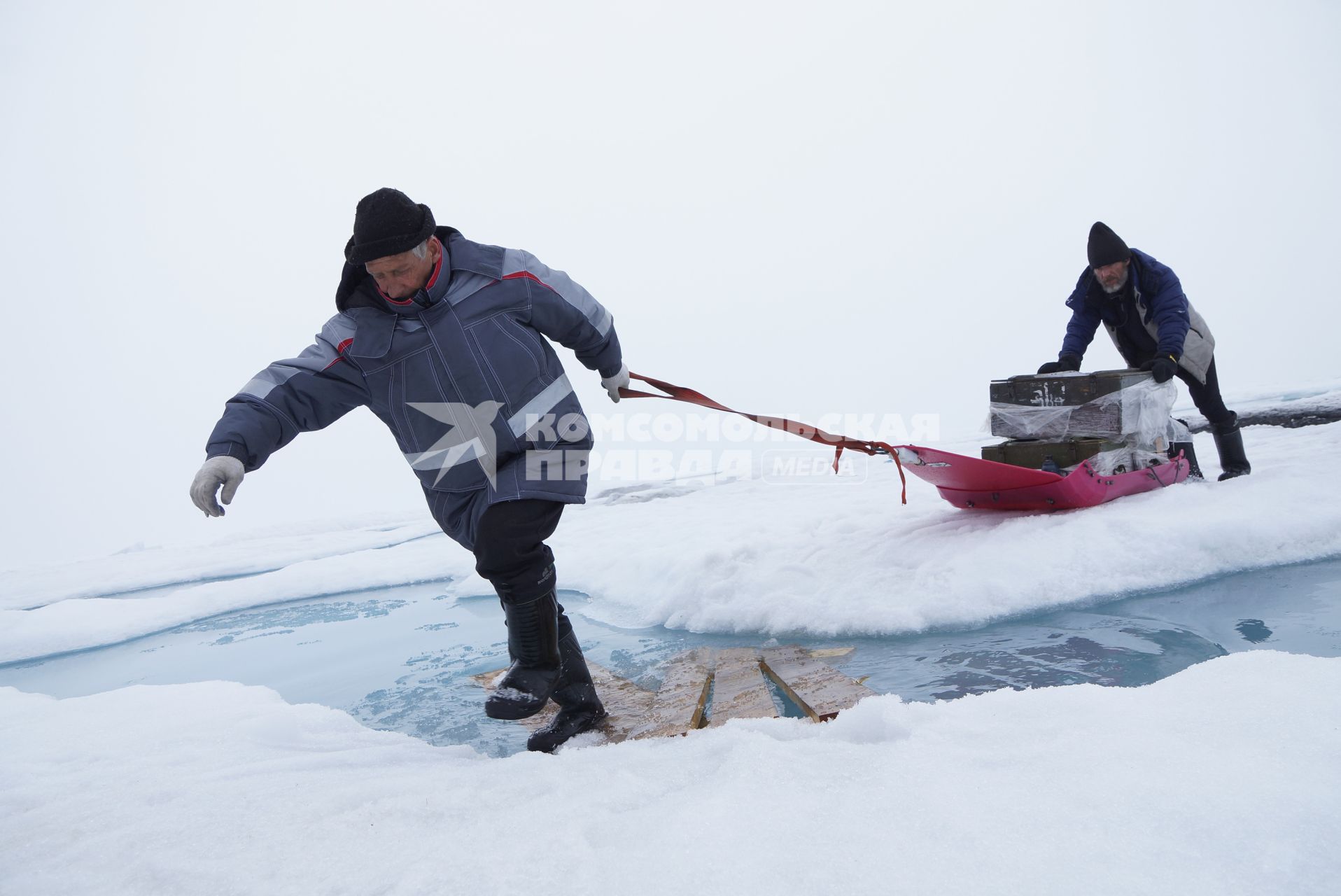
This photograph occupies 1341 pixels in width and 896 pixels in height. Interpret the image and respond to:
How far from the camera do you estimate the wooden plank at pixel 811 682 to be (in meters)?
2.04

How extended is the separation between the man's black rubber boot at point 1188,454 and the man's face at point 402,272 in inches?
160

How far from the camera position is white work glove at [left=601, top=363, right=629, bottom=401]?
2.56 meters

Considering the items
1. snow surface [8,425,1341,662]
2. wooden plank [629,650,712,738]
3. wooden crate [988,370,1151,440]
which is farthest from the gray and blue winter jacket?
wooden crate [988,370,1151,440]

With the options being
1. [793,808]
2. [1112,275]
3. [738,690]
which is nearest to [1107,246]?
[1112,275]

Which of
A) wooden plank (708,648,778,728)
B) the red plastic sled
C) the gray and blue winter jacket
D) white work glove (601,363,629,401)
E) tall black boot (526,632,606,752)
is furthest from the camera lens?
the red plastic sled

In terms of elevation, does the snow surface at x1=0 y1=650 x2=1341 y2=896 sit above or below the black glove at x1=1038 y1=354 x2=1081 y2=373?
below

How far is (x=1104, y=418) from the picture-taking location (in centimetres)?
373

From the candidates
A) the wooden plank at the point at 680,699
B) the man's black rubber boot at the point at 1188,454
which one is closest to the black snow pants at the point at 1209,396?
the man's black rubber boot at the point at 1188,454

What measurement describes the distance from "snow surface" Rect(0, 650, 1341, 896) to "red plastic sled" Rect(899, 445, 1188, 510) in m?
2.03

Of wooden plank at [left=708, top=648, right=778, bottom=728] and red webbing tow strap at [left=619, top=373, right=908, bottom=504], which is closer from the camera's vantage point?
wooden plank at [left=708, top=648, right=778, bottom=728]

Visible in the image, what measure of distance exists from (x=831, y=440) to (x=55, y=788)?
2.63 m

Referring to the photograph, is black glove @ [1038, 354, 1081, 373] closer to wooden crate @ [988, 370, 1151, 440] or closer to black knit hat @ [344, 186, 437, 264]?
wooden crate @ [988, 370, 1151, 440]

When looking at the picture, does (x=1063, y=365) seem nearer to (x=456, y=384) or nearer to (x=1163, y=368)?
(x=1163, y=368)

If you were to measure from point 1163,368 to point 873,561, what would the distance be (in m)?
1.84
